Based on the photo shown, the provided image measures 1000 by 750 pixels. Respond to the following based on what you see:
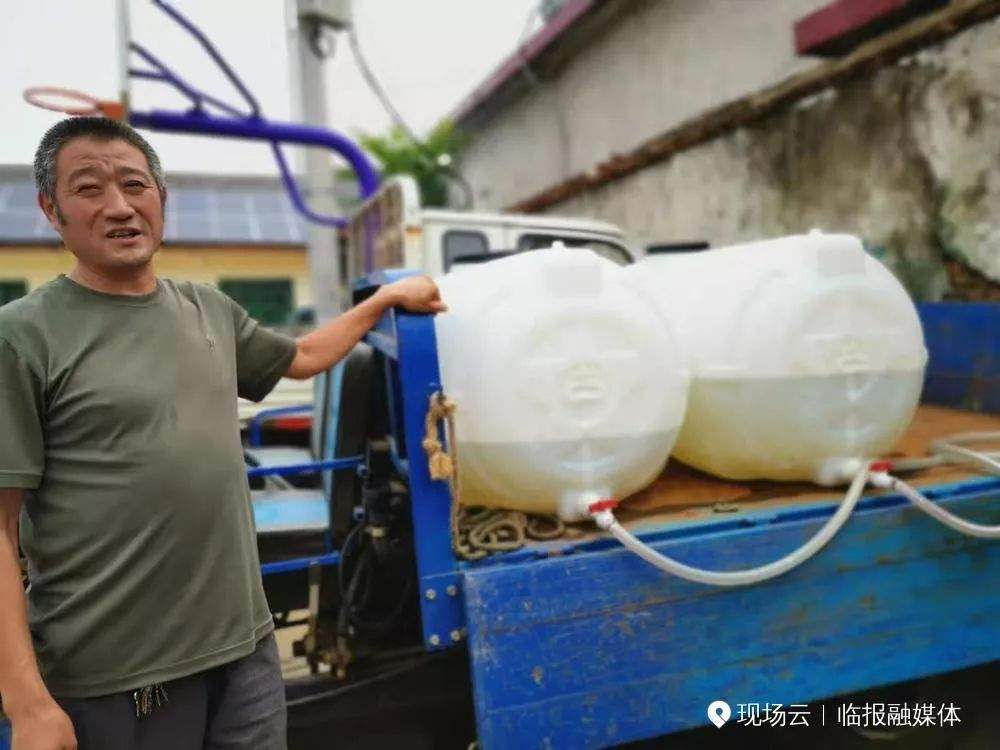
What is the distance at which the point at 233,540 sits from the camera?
1.36 m

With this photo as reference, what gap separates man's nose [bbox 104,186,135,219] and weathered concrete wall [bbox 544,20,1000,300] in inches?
150

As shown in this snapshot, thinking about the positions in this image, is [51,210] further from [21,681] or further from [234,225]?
[234,225]

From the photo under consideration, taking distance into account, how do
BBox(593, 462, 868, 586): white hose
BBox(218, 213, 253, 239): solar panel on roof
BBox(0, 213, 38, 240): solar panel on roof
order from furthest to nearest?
BBox(218, 213, 253, 239): solar panel on roof → BBox(0, 213, 38, 240): solar panel on roof → BBox(593, 462, 868, 586): white hose

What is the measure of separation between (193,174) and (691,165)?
16489 millimetres

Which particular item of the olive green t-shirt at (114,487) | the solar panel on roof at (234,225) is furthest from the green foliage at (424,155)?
the olive green t-shirt at (114,487)

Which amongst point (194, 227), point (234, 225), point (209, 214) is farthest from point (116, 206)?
point (209, 214)

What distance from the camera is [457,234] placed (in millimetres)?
4129

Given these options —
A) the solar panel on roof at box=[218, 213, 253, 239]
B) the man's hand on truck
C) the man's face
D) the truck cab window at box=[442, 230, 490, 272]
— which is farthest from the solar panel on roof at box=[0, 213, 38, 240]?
the man's face

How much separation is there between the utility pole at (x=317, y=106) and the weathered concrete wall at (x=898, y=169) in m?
3.73

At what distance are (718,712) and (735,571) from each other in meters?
0.30

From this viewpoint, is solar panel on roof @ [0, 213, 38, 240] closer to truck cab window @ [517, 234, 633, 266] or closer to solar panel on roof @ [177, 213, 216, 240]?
solar panel on roof @ [177, 213, 216, 240]

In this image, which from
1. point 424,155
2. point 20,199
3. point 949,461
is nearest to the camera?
point 949,461

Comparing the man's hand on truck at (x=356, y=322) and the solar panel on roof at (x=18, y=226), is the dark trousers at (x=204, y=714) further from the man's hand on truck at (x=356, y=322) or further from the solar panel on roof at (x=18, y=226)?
the solar panel on roof at (x=18, y=226)

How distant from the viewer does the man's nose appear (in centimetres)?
124
